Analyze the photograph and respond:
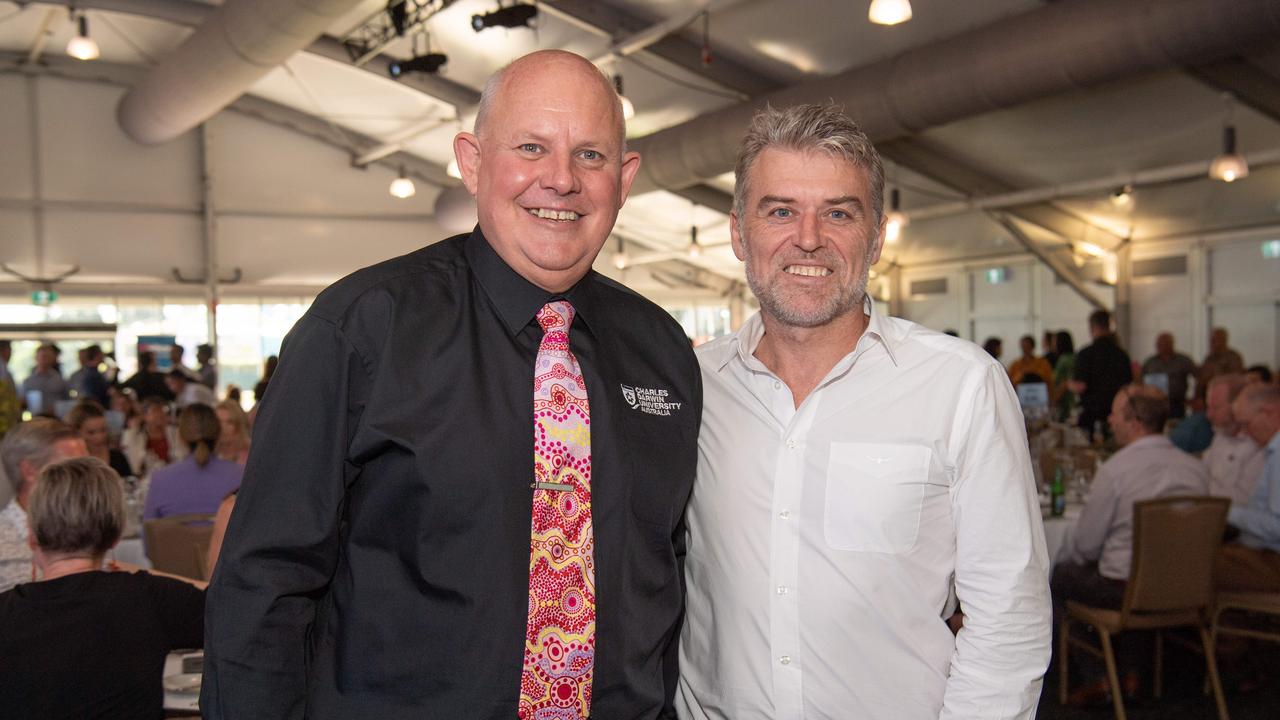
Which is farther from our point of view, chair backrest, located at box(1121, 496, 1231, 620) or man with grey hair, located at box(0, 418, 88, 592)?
chair backrest, located at box(1121, 496, 1231, 620)

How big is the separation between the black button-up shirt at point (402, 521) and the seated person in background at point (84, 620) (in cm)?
141

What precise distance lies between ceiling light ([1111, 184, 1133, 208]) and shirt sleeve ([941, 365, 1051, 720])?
11.1 metres

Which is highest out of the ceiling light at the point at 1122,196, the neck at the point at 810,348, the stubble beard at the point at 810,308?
the ceiling light at the point at 1122,196

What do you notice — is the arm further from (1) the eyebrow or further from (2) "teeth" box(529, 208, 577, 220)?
(2) "teeth" box(529, 208, 577, 220)

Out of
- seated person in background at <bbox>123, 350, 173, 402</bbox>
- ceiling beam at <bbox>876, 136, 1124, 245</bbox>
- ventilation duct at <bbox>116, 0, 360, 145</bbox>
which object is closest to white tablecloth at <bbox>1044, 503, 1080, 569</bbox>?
ventilation duct at <bbox>116, 0, 360, 145</bbox>

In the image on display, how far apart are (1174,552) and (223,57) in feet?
30.2

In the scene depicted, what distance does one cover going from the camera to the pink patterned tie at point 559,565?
1.43 metres

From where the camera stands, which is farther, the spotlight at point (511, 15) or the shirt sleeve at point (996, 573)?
the spotlight at point (511, 15)

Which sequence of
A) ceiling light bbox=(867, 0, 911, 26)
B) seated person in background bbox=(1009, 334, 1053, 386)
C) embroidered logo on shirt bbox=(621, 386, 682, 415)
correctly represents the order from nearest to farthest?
1. embroidered logo on shirt bbox=(621, 386, 682, 415)
2. ceiling light bbox=(867, 0, 911, 26)
3. seated person in background bbox=(1009, 334, 1053, 386)

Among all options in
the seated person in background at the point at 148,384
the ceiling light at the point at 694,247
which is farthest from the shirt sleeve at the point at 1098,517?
the ceiling light at the point at 694,247

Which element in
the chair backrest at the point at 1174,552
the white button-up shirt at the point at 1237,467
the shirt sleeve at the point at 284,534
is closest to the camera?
the shirt sleeve at the point at 284,534

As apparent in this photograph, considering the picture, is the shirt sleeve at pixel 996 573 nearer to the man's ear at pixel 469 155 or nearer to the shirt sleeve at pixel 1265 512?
the man's ear at pixel 469 155

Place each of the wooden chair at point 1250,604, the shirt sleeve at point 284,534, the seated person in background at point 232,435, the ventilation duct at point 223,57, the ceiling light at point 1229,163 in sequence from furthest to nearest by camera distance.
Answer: the ceiling light at point 1229,163 → the ventilation duct at point 223,57 → the seated person in background at point 232,435 → the wooden chair at point 1250,604 → the shirt sleeve at point 284,534

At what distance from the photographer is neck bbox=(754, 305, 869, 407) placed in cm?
185
